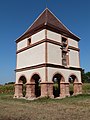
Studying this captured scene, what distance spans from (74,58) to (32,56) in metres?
6.00

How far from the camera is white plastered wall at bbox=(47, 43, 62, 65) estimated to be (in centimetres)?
2100

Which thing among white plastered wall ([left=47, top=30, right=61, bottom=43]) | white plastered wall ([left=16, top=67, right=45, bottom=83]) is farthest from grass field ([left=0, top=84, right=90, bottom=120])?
white plastered wall ([left=47, top=30, right=61, bottom=43])

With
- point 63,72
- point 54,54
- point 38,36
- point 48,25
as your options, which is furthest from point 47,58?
point 48,25

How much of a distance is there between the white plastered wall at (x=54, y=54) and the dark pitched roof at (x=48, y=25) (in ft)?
7.68

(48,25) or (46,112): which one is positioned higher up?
(48,25)

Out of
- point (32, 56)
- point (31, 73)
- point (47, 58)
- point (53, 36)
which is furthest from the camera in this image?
point (32, 56)

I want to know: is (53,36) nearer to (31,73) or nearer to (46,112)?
(31,73)

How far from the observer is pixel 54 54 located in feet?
71.0

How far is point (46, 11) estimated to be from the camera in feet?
83.1

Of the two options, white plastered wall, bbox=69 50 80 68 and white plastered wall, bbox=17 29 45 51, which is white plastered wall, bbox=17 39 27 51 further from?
white plastered wall, bbox=69 50 80 68

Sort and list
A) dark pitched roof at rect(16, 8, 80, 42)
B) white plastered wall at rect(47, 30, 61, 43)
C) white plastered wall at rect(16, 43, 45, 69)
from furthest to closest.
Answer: dark pitched roof at rect(16, 8, 80, 42), white plastered wall at rect(47, 30, 61, 43), white plastered wall at rect(16, 43, 45, 69)

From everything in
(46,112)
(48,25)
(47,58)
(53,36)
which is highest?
(48,25)

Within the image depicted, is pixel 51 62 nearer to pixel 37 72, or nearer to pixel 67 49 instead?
pixel 37 72

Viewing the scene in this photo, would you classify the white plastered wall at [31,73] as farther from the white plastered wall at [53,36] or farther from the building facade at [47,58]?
the white plastered wall at [53,36]
